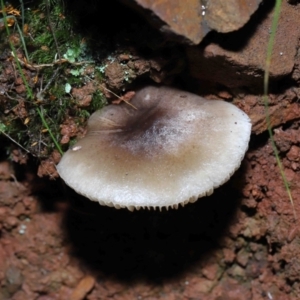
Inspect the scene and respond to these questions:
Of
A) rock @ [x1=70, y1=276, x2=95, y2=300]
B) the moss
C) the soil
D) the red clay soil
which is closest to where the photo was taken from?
the moss

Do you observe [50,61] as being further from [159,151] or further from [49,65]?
[159,151]

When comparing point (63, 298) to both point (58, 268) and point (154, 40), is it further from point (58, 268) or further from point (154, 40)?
point (154, 40)

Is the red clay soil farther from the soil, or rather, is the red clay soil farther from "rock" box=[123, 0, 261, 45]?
"rock" box=[123, 0, 261, 45]

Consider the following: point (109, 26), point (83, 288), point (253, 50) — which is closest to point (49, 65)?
point (109, 26)

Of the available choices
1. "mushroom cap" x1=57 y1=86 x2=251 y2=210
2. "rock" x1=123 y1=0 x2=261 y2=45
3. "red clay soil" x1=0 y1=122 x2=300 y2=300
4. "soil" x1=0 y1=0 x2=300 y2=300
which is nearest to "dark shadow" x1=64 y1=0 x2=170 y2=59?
"rock" x1=123 y1=0 x2=261 y2=45

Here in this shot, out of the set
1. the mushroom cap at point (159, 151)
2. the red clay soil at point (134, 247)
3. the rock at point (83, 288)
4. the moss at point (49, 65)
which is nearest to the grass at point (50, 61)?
the moss at point (49, 65)
